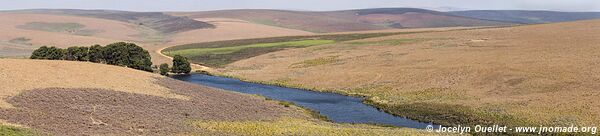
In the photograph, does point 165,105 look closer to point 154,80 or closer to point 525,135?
point 154,80

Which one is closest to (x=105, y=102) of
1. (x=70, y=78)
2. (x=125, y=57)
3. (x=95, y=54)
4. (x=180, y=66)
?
(x=70, y=78)

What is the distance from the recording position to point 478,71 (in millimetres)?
81312

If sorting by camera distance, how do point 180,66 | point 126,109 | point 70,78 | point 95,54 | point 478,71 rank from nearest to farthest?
point 126,109
point 70,78
point 478,71
point 95,54
point 180,66

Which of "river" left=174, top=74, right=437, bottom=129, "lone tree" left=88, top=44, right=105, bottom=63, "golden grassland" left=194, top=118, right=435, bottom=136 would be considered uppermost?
"lone tree" left=88, top=44, right=105, bottom=63

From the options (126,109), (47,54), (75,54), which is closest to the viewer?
(126,109)

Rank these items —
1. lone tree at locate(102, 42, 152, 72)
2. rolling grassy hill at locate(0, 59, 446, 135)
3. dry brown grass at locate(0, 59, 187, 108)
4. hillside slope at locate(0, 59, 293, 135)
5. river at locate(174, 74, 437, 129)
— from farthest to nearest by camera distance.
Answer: lone tree at locate(102, 42, 152, 72) < river at locate(174, 74, 437, 129) < dry brown grass at locate(0, 59, 187, 108) < hillside slope at locate(0, 59, 293, 135) < rolling grassy hill at locate(0, 59, 446, 135)

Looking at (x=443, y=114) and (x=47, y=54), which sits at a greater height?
(x=47, y=54)

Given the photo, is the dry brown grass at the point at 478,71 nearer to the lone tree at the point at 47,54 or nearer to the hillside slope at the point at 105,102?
the hillside slope at the point at 105,102

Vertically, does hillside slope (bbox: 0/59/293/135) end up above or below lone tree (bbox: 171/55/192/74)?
above

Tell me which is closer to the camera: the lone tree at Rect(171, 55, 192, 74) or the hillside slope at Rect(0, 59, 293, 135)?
the hillside slope at Rect(0, 59, 293, 135)

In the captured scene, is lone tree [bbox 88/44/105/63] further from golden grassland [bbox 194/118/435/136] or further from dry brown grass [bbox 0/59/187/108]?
golden grassland [bbox 194/118/435/136]

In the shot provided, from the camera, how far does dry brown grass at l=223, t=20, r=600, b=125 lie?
60.5 metres

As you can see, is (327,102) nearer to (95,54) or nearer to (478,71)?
(478,71)

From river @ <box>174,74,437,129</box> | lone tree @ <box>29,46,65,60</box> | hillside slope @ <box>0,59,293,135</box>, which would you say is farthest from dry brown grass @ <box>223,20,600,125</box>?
lone tree @ <box>29,46,65,60</box>
